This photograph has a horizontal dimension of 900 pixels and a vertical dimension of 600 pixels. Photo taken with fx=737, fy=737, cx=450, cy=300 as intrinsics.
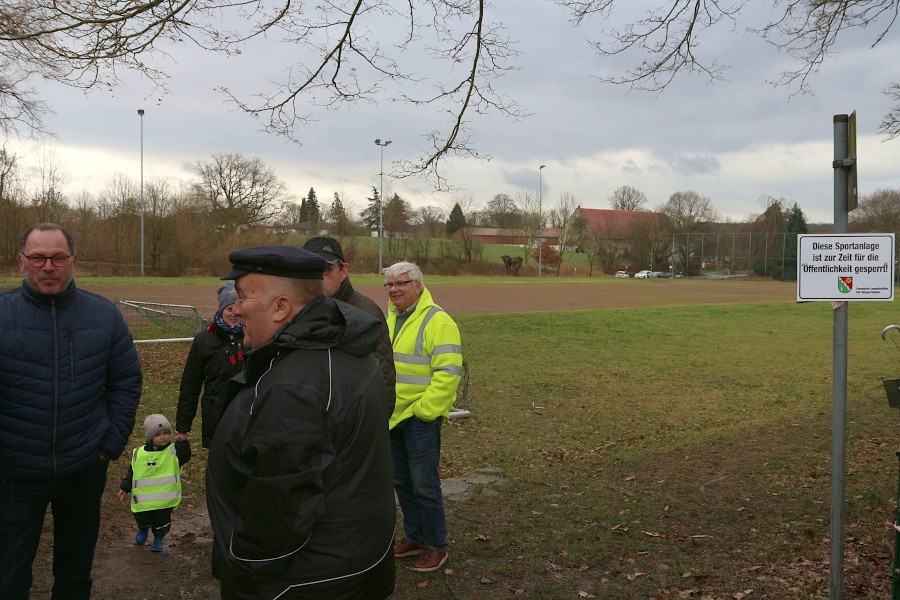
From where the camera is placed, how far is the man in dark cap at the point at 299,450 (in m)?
2.12

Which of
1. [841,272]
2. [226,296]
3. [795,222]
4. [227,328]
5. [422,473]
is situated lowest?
[422,473]

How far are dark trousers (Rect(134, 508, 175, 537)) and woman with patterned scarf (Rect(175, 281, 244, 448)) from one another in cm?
52

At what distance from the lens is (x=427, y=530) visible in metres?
4.70

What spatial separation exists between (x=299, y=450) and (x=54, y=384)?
6.04ft

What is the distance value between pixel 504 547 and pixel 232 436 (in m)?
3.35

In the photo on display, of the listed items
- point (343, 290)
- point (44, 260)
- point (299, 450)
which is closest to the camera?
point (299, 450)

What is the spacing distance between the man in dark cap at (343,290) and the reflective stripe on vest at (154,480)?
173 centimetres

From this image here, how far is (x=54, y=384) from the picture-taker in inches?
131

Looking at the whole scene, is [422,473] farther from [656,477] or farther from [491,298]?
[491,298]

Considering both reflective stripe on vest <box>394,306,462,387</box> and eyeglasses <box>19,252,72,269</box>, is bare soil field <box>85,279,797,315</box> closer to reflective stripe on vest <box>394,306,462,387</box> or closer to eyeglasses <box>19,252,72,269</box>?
reflective stripe on vest <box>394,306,462,387</box>

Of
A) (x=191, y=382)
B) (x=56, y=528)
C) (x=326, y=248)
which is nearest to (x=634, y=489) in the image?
(x=326, y=248)

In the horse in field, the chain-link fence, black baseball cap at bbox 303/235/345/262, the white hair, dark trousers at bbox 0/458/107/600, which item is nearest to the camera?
dark trousers at bbox 0/458/107/600

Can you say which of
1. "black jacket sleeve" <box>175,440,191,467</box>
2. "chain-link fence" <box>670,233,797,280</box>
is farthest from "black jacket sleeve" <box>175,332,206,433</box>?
"chain-link fence" <box>670,233,797,280</box>

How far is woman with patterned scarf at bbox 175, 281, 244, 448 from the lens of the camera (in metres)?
4.97
